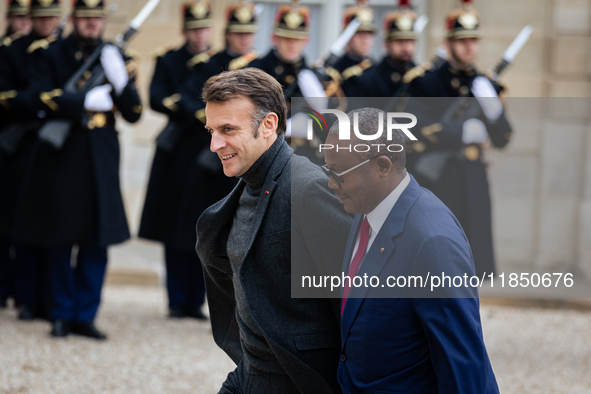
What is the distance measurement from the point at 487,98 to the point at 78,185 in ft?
8.92

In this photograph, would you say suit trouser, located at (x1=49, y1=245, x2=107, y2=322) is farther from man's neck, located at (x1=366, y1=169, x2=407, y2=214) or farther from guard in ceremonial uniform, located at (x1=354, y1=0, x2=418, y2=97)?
man's neck, located at (x1=366, y1=169, x2=407, y2=214)

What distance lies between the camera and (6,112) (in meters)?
5.87

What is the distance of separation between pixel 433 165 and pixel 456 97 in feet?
1.83

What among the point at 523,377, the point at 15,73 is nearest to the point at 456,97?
the point at 523,377

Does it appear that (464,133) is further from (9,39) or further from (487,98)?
(9,39)

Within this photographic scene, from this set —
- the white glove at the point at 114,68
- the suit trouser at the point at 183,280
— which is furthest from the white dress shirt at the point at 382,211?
the suit trouser at the point at 183,280

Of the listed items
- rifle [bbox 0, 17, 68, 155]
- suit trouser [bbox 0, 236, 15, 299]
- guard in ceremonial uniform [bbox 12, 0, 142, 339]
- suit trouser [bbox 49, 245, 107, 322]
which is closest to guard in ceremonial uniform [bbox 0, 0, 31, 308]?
suit trouser [bbox 0, 236, 15, 299]

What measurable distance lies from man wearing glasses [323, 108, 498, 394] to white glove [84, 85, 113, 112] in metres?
3.47

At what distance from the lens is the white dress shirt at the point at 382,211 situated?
1992mm

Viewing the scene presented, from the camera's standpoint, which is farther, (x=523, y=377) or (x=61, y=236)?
(x=61, y=236)

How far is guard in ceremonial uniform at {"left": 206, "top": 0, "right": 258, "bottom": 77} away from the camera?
19.1ft

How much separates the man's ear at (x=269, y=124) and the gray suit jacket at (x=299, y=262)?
9 cm

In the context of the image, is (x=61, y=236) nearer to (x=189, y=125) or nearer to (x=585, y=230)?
(x=189, y=125)

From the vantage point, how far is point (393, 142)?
1.95 m
